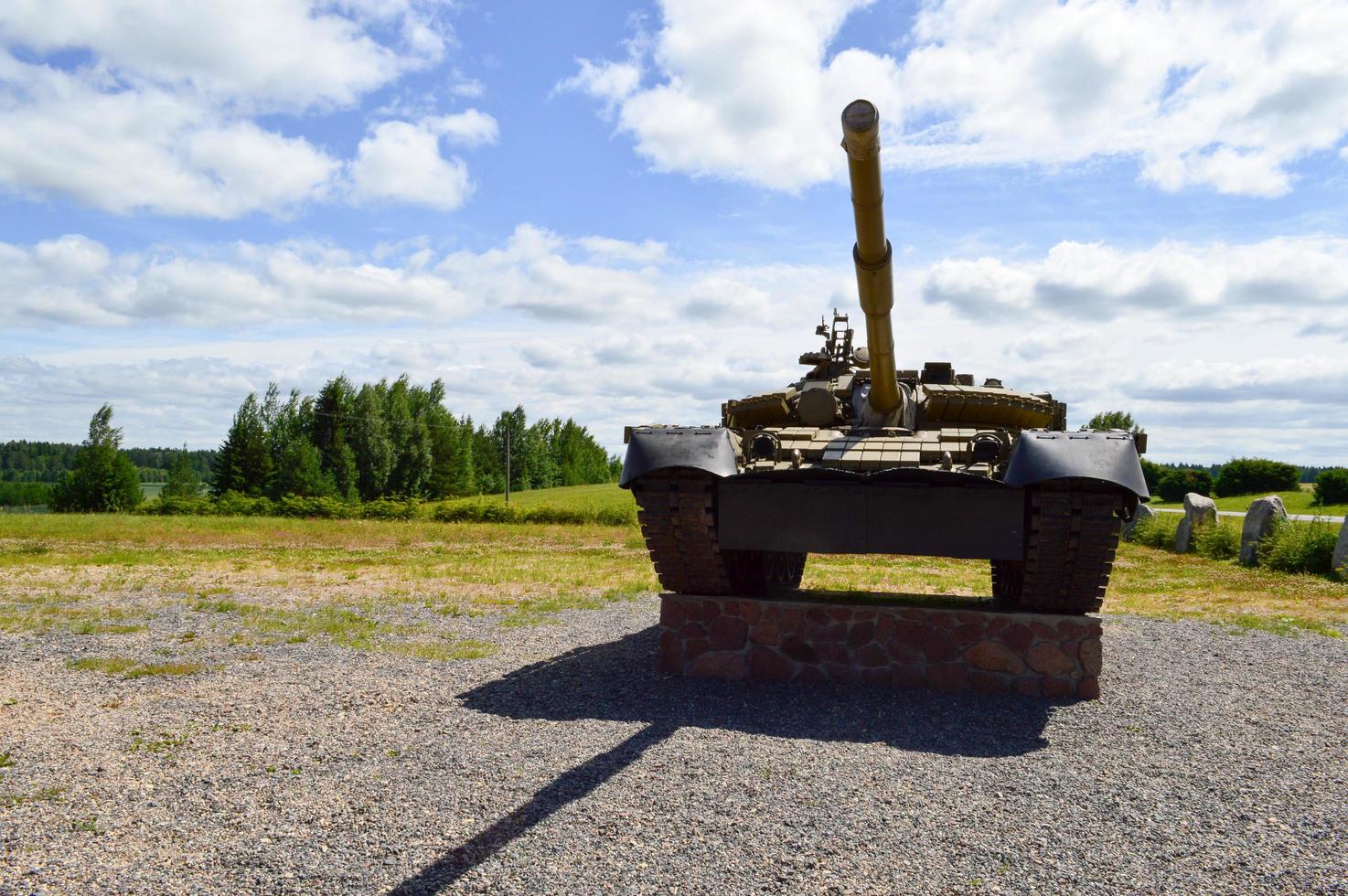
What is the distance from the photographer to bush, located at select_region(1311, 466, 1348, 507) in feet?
99.2

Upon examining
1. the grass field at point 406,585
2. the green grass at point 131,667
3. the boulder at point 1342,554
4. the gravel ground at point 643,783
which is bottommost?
the gravel ground at point 643,783

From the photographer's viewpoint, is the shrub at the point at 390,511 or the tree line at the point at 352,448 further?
the tree line at the point at 352,448

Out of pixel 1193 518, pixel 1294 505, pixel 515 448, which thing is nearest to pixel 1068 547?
pixel 1193 518

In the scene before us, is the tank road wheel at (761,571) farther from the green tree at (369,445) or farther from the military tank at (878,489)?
the green tree at (369,445)

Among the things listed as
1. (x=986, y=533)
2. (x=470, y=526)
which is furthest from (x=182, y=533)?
(x=986, y=533)

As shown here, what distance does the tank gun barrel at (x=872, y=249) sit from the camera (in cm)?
652

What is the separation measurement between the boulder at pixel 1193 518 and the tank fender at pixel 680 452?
16647 mm

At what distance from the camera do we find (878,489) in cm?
755

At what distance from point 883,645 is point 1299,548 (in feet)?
40.4

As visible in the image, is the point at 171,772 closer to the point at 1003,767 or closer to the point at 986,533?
the point at 1003,767

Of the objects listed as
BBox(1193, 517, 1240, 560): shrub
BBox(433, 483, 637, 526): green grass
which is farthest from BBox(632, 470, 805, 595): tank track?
BBox(433, 483, 637, 526): green grass

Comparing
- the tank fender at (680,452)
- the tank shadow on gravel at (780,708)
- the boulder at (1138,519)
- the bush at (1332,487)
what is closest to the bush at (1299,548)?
the boulder at (1138,519)

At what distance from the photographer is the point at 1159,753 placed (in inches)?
246

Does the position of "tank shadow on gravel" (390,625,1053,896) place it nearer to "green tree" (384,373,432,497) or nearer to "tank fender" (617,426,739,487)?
"tank fender" (617,426,739,487)
